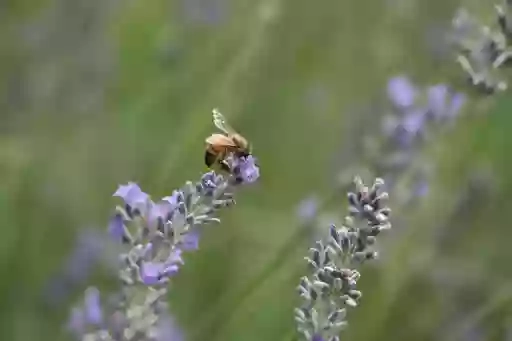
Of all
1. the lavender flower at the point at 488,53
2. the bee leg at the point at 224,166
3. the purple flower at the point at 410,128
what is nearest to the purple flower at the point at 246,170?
the bee leg at the point at 224,166

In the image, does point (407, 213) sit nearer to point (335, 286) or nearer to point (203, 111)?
point (203, 111)

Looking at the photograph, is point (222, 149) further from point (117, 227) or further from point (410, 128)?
point (410, 128)

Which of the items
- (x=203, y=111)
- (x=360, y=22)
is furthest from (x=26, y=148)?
(x=360, y=22)

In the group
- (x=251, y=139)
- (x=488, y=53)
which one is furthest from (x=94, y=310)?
(x=251, y=139)

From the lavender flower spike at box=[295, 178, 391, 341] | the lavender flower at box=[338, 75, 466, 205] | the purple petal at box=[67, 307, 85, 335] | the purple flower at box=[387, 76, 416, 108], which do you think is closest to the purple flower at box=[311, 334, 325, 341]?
the lavender flower spike at box=[295, 178, 391, 341]

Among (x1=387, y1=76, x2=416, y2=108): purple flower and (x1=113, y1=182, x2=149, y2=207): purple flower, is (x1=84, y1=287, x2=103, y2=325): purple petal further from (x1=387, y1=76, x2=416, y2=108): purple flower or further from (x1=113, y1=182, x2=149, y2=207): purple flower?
(x1=387, y1=76, x2=416, y2=108): purple flower
